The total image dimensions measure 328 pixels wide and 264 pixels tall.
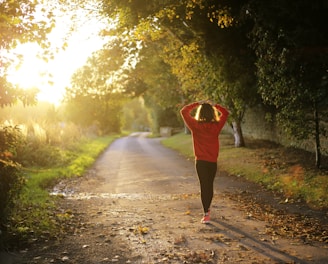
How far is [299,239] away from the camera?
617cm

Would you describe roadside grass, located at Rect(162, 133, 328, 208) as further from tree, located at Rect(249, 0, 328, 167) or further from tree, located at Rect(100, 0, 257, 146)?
tree, located at Rect(100, 0, 257, 146)

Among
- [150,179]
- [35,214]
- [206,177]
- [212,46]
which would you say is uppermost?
[212,46]

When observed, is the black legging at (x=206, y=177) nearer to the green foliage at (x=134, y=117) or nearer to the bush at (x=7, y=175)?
the bush at (x=7, y=175)

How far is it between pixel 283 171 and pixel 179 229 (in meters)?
6.74

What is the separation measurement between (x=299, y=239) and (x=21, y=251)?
4.26 meters

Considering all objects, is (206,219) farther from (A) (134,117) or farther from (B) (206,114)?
(A) (134,117)

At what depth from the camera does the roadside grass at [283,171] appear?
958 centimetres

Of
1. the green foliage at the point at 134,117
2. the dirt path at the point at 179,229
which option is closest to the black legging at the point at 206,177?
the dirt path at the point at 179,229

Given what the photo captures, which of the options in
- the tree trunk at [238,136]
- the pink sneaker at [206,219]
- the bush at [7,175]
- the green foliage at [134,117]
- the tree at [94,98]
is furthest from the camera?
the green foliage at [134,117]

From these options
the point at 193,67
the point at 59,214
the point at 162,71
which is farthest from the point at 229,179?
the point at 162,71

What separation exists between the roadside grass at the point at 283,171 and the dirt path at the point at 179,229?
21.5 inches

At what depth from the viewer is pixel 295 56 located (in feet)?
35.9

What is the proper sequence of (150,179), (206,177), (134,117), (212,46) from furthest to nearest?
(134,117), (212,46), (150,179), (206,177)

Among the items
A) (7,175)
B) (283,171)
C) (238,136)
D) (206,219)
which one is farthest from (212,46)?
(7,175)
